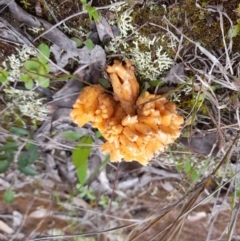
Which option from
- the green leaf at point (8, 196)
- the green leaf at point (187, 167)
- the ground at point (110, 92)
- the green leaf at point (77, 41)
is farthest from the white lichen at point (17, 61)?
the green leaf at point (187, 167)

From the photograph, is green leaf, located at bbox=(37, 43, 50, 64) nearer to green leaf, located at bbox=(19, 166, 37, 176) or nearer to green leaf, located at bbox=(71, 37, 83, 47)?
green leaf, located at bbox=(71, 37, 83, 47)

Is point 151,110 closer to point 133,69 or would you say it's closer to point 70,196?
point 133,69

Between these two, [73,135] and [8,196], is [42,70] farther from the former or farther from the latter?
[8,196]

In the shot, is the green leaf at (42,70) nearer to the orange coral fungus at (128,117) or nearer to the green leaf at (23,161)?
the orange coral fungus at (128,117)

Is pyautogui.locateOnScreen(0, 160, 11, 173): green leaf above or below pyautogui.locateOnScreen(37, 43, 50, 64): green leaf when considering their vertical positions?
below

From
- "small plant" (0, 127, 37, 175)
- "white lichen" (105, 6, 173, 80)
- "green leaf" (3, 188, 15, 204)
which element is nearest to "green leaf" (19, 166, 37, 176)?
"small plant" (0, 127, 37, 175)

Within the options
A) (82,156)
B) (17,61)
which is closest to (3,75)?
(17,61)
